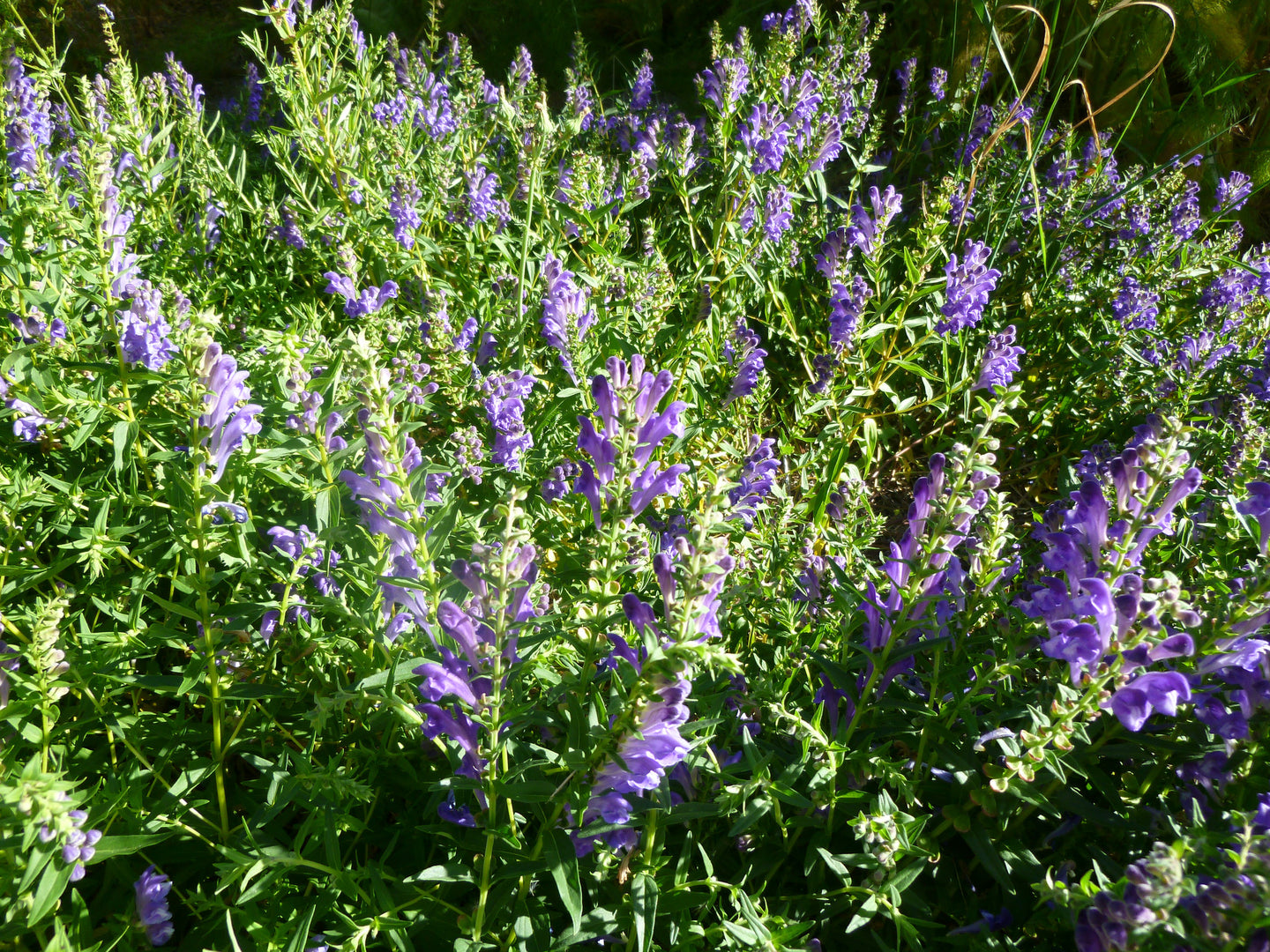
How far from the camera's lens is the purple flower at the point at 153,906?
2.21m

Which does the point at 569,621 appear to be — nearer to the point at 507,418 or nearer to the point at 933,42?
the point at 507,418

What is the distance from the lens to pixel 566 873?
1.97 m

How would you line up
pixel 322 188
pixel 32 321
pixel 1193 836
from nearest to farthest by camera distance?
pixel 1193 836 < pixel 32 321 < pixel 322 188

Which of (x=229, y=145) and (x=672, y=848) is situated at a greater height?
(x=229, y=145)

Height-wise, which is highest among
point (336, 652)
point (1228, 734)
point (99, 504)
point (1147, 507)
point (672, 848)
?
point (99, 504)

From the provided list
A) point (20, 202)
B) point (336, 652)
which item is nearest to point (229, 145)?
point (20, 202)

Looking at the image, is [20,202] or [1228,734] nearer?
[1228,734]

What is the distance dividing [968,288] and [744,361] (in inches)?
48.1

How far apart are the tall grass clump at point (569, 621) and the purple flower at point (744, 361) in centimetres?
4

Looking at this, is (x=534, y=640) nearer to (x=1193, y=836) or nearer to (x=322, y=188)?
(x=1193, y=836)

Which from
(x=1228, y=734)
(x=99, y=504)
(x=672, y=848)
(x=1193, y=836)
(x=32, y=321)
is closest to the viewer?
(x=1193, y=836)

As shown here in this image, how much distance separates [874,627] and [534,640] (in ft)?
3.68

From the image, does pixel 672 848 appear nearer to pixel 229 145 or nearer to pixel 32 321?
pixel 32 321

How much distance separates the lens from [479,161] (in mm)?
5074
